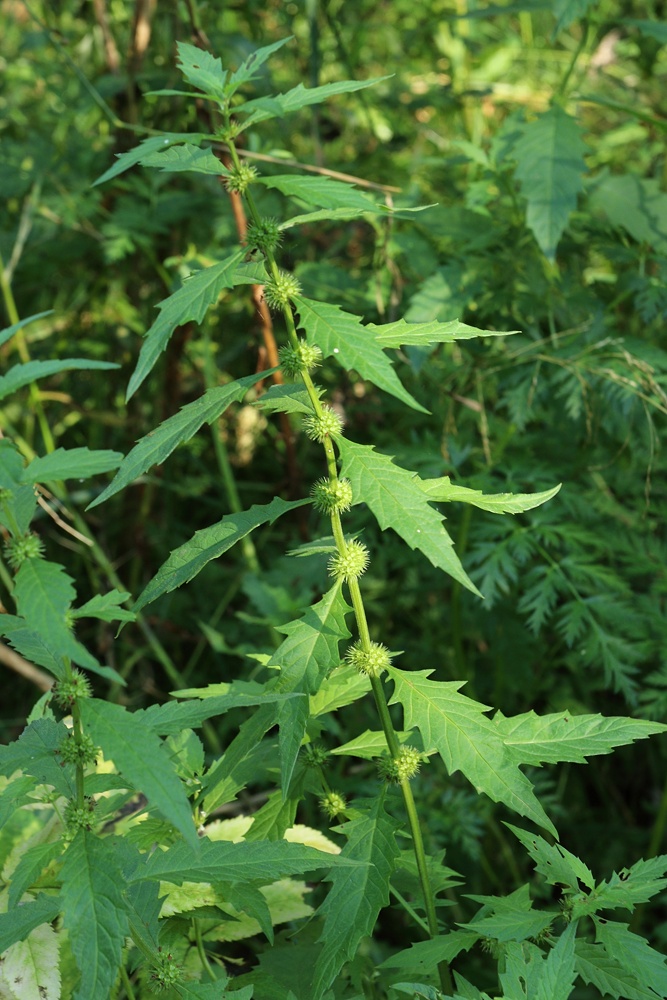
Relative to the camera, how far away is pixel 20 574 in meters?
1.04

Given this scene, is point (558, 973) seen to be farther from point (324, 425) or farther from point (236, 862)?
point (324, 425)

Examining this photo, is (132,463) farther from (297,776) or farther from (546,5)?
(546,5)

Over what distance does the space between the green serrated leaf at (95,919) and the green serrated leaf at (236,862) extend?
7 cm

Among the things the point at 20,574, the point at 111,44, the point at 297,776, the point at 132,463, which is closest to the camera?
the point at 20,574

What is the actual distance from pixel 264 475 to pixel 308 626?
6.67 ft

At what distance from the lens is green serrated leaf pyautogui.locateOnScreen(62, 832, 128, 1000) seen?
1.03 m

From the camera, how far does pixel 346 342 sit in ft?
4.01

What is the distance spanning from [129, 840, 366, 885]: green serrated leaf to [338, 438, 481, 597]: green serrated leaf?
358 mm

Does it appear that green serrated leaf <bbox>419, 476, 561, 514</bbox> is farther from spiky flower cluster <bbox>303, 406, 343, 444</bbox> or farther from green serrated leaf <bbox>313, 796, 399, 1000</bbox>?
green serrated leaf <bbox>313, 796, 399, 1000</bbox>

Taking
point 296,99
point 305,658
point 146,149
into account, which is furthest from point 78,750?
point 296,99

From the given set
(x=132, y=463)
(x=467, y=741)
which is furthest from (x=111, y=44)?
(x=467, y=741)

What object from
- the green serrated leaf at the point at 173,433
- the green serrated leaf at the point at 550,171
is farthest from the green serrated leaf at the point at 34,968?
the green serrated leaf at the point at 550,171

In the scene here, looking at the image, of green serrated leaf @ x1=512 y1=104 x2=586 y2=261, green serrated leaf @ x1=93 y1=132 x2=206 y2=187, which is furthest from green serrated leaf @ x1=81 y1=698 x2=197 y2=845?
green serrated leaf @ x1=512 y1=104 x2=586 y2=261

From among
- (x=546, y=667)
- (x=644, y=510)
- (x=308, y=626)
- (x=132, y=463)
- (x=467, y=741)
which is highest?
(x=132, y=463)
